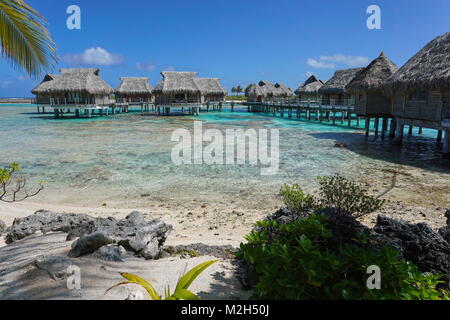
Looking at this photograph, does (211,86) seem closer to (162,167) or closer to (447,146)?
(162,167)

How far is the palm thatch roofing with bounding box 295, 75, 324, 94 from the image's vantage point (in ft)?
102

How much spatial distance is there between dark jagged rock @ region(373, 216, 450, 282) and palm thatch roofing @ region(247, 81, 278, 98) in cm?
3856

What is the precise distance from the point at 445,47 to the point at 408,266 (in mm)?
12888

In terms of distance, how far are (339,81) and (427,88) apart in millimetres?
13923

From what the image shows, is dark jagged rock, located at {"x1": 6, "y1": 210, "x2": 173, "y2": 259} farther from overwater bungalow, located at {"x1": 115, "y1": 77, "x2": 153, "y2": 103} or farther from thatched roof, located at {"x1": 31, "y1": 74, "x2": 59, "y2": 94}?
overwater bungalow, located at {"x1": 115, "y1": 77, "x2": 153, "y2": 103}

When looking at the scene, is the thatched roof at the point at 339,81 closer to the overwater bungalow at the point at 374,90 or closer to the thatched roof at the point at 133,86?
Answer: the overwater bungalow at the point at 374,90

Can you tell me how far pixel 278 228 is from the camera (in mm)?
3305

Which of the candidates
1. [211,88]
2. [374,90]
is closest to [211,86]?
[211,88]

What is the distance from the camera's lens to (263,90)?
4147 centimetres

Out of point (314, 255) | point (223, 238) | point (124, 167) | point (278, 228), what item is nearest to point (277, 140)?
Answer: point (124, 167)

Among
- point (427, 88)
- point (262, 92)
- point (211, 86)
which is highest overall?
point (211, 86)

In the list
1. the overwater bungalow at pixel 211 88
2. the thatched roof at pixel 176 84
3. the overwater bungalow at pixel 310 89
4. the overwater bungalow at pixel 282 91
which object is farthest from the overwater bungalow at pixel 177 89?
the overwater bungalow at pixel 282 91

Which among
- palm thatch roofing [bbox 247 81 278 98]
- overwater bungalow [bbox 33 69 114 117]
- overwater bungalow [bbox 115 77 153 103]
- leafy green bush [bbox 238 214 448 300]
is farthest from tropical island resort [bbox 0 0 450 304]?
palm thatch roofing [bbox 247 81 278 98]
